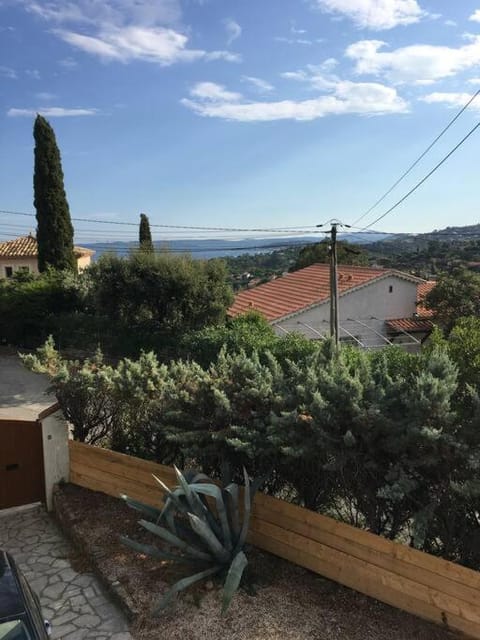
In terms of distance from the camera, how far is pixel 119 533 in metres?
5.04

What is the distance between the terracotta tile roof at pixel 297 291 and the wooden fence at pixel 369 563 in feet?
48.3

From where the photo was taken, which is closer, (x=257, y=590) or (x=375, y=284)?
(x=257, y=590)

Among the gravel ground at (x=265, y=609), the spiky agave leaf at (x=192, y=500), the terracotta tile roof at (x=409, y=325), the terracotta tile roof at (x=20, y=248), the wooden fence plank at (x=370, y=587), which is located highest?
the terracotta tile roof at (x=20, y=248)

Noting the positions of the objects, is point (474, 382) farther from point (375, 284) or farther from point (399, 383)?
point (375, 284)

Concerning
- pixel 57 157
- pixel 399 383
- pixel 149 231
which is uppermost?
pixel 57 157

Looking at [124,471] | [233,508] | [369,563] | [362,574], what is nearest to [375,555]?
[369,563]

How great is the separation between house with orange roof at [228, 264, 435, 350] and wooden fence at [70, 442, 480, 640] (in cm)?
1486

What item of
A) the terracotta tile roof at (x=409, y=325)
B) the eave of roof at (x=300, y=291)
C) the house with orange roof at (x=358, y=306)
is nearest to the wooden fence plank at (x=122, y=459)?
the eave of roof at (x=300, y=291)

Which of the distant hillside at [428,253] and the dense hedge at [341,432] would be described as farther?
the distant hillside at [428,253]

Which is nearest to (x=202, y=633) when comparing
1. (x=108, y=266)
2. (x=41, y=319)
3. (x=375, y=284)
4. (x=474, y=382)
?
(x=474, y=382)

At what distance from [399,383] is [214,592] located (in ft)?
7.64

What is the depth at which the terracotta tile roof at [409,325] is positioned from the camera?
2161cm

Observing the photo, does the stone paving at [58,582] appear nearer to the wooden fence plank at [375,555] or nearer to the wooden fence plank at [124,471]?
the wooden fence plank at [124,471]

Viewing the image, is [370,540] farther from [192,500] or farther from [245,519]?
[192,500]
